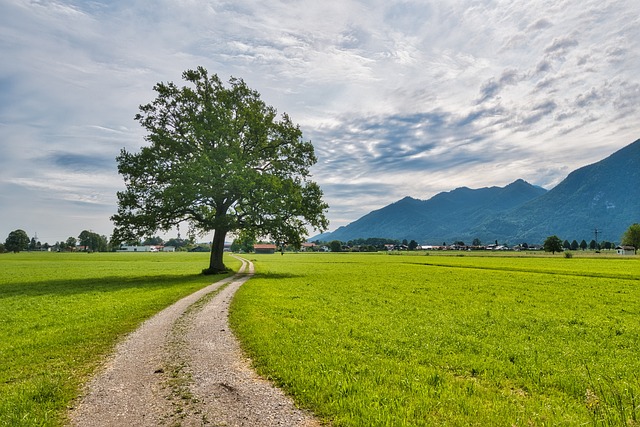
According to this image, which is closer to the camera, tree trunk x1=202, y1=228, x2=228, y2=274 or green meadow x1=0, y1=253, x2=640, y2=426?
green meadow x1=0, y1=253, x2=640, y2=426

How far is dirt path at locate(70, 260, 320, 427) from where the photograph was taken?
6.83 metres

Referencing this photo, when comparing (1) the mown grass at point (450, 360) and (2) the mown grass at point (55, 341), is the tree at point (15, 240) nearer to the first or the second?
(2) the mown grass at point (55, 341)

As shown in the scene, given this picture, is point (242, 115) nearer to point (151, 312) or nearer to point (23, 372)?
point (151, 312)

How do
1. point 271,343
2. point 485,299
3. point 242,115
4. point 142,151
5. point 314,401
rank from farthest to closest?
point 242,115, point 142,151, point 485,299, point 271,343, point 314,401

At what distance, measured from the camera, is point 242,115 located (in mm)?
43500

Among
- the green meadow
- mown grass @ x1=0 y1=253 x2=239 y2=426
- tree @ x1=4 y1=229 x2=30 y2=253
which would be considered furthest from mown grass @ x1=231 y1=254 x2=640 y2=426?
tree @ x1=4 y1=229 x2=30 y2=253

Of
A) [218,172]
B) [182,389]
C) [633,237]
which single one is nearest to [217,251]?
[218,172]

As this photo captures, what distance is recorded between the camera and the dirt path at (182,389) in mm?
6828

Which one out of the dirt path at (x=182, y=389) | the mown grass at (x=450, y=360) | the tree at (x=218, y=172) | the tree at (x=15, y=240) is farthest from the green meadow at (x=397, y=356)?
the tree at (x=15, y=240)

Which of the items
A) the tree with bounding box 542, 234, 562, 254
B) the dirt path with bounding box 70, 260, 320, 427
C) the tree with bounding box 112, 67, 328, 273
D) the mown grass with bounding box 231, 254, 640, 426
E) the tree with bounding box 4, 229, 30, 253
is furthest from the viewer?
the tree with bounding box 4, 229, 30, 253

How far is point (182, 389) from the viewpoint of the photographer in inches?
324

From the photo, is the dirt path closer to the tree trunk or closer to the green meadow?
the green meadow

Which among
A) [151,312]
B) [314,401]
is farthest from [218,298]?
[314,401]

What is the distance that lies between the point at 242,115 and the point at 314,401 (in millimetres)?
40647
